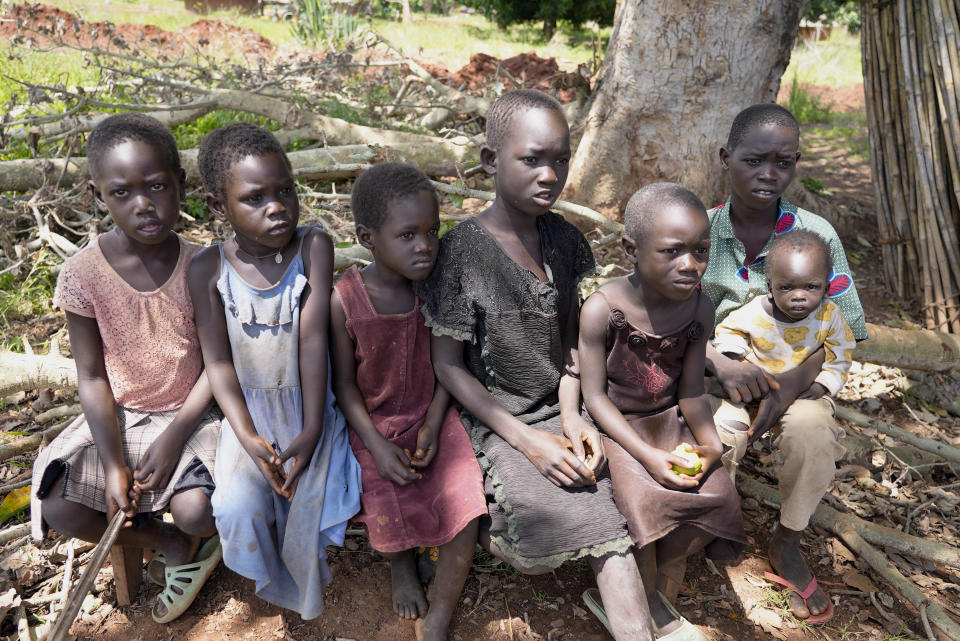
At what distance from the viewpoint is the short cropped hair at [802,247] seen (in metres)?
2.31

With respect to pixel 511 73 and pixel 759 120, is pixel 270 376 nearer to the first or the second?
pixel 759 120

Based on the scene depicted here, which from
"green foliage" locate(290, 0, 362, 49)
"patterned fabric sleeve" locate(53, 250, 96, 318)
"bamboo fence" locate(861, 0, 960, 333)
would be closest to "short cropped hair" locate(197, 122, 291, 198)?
"patterned fabric sleeve" locate(53, 250, 96, 318)

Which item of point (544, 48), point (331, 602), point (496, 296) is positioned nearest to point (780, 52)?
point (496, 296)

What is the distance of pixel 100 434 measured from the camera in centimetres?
221

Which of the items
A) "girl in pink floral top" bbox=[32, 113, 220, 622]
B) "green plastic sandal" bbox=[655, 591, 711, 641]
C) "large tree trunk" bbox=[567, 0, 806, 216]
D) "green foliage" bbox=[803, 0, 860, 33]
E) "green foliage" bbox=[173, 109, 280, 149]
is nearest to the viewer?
"green plastic sandal" bbox=[655, 591, 711, 641]

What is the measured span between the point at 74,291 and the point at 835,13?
66.8 ft

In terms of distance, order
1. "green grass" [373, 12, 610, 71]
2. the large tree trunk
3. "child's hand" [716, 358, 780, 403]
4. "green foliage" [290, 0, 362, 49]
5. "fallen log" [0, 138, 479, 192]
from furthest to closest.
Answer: "green grass" [373, 12, 610, 71], "green foliage" [290, 0, 362, 49], "fallen log" [0, 138, 479, 192], the large tree trunk, "child's hand" [716, 358, 780, 403]

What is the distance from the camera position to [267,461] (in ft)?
7.10

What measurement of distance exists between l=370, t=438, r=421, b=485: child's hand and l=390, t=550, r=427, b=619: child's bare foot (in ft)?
0.99

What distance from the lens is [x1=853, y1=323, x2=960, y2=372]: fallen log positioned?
3.28m

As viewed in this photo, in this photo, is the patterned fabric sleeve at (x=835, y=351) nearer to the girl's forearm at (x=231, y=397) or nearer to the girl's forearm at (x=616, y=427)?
the girl's forearm at (x=616, y=427)

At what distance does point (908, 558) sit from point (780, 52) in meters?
2.59

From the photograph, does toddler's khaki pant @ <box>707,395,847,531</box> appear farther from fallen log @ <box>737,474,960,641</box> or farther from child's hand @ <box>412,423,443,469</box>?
child's hand @ <box>412,423,443,469</box>

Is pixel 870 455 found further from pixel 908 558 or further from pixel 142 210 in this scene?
pixel 142 210
